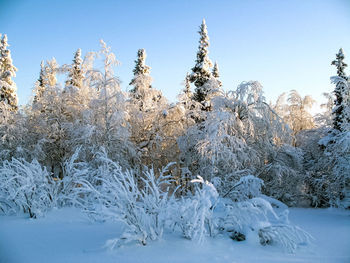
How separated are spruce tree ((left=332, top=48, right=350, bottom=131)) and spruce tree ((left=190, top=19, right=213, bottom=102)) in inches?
301

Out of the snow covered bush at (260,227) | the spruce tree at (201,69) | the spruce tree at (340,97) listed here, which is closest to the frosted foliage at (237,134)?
the spruce tree at (340,97)

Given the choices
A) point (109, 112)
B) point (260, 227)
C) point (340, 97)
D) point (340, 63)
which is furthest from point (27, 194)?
point (340, 63)

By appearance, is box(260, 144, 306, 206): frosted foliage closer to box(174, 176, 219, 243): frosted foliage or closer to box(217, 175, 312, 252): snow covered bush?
box(217, 175, 312, 252): snow covered bush

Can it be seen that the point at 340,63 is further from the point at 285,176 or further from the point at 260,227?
the point at 260,227

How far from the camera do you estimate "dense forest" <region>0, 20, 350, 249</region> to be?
448cm

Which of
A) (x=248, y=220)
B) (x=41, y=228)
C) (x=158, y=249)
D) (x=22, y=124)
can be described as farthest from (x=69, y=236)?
(x=22, y=124)

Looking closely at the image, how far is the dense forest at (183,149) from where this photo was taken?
4.48 meters

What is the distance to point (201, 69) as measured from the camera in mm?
15906

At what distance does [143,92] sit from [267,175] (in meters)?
9.44

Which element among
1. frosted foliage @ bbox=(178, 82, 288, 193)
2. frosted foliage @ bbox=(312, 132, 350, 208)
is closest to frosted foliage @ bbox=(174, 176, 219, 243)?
frosted foliage @ bbox=(178, 82, 288, 193)

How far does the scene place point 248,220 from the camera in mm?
4297

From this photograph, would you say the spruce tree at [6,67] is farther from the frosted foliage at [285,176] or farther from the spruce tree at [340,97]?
the spruce tree at [340,97]

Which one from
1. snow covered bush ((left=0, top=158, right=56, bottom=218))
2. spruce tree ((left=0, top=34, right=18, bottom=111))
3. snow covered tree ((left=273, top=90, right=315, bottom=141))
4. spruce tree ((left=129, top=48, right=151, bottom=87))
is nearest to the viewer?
snow covered bush ((left=0, top=158, right=56, bottom=218))

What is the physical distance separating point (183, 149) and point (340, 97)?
9.56 m
